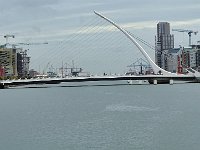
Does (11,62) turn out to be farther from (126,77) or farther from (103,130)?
(103,130)

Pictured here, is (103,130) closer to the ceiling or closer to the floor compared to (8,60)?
closer to the floor

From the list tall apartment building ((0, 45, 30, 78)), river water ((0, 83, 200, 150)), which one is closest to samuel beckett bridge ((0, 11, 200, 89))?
river water ((0, 83, 200, 150))

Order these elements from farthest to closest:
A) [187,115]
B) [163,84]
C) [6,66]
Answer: [6,66]
[163,84]
[187,115]

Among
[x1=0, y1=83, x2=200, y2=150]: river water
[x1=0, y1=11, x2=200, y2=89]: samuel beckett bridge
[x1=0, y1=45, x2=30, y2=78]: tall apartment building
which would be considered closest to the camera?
[x1=0, y1=83, x2=200, y2=150]: river water

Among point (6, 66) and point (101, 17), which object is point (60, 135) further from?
point (6, 66)

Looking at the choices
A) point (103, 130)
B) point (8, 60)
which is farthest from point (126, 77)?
point (8, 60)

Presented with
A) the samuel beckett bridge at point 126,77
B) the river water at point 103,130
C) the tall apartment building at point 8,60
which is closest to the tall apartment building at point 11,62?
the tall apartment building at point 8,60

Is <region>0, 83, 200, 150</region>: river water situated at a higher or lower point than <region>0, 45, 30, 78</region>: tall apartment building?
lower

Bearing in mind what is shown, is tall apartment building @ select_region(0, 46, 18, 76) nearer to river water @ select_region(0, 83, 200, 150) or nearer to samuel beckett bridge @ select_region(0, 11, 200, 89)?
samuel beckett bridge @ select_region(0, 11, 200, 89)

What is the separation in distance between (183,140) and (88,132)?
5472 millimetres

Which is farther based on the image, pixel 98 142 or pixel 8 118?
pixel 8 118

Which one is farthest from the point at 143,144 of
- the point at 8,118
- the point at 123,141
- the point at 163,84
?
the point at 163,84

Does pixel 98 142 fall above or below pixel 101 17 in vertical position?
below

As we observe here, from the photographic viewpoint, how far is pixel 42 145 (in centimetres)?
Answer: 2238
